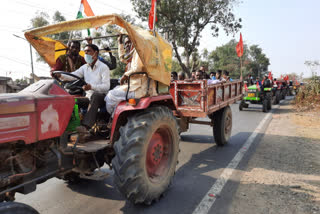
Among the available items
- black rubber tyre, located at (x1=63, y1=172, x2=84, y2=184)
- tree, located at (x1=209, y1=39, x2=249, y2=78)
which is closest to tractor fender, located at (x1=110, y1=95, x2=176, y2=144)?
black rubber tyre, located at (x1=63, y1=172, x2=84, y2=184)

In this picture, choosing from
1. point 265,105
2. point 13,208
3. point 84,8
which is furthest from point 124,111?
point 265,105

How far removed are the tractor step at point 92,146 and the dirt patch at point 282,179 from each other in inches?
71.5

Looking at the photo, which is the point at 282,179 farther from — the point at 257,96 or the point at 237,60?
the point at 237,60

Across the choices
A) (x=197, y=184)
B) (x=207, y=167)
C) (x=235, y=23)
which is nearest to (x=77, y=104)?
(x=197, y=184)

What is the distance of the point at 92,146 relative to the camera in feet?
9.62

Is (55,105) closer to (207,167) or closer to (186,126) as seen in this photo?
(207,167)

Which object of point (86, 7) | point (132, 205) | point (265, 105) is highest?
point (86, 7)

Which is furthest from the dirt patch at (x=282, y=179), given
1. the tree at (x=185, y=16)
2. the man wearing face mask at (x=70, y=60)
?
the tree at (x=185, y=16)

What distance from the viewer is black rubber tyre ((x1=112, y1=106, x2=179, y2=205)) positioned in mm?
2689

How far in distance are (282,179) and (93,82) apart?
11.3ft

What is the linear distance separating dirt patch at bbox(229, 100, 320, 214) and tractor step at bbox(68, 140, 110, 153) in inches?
71.5

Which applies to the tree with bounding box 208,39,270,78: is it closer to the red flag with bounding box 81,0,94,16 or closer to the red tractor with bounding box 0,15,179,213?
the red flag with bounding box 81,0,94,16

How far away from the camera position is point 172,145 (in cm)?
360

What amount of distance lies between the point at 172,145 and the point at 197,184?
78 centimetres
